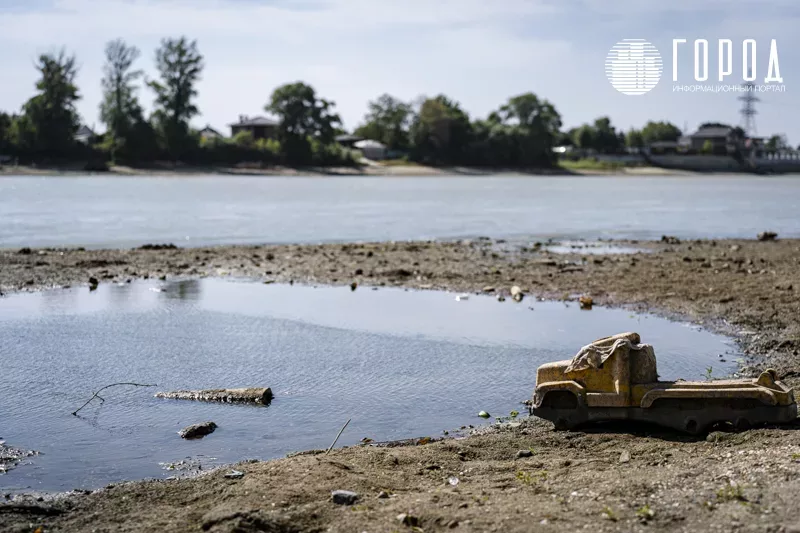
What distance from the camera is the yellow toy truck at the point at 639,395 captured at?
8797 mm

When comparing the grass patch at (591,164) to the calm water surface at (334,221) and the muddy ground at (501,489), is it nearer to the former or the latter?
the calm water surface at (334,221)

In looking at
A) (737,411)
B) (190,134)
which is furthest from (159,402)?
(190,134)

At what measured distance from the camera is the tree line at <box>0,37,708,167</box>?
407 ft

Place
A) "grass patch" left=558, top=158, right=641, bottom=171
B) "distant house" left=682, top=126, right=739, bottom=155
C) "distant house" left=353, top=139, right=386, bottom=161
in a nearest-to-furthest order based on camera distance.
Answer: "distant house" left=353, top=139, right=386, bottom=161
"grass patch" left=558, top=158, right=641, bottom=171
"distant house" left=682, top=126, right=739, bottom=155

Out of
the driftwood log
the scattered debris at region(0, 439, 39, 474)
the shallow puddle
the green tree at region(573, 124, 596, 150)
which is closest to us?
the scattered debris at region(0, 439, 39, 474)

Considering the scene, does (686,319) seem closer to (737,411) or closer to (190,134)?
(737,411)

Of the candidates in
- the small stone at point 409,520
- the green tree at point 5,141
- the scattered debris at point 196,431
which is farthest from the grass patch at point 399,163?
the small stone at point 409,520

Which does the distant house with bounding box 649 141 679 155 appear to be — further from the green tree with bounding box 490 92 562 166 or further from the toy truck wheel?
the toy truck wheel

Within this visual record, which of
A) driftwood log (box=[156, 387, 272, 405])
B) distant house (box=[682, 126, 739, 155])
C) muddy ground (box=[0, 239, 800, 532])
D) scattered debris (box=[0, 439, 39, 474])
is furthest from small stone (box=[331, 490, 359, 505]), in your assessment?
distant house (box=[682, 126, 739, 155])

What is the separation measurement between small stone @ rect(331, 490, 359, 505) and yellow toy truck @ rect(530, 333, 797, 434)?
2920 mm

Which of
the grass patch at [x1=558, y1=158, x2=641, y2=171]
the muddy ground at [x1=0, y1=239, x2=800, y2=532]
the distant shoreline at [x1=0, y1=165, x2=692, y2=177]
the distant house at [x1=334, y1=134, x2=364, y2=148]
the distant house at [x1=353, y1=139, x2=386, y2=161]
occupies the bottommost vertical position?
the muddy ground at [x1=0, y1=239, x2=800, y2=532]

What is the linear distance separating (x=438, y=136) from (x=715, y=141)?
67.9m

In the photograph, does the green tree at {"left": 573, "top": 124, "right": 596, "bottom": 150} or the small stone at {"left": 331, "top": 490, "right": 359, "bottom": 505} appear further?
the green tree at {"left": 573, "top": 124, "right": 596, "bottom": 150}

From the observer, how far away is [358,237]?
35094 mm
